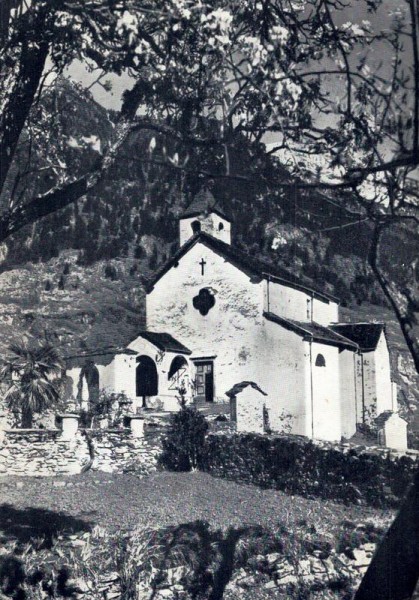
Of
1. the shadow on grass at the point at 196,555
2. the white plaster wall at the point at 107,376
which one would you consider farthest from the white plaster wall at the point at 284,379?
the white plaster wall at the point at 107,376

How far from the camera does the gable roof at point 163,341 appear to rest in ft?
13.0

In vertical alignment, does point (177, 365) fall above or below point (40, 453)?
above

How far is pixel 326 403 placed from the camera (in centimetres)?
398

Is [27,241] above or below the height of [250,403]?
above

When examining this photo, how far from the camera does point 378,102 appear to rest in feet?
12.4

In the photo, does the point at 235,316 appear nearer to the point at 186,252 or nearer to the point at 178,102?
the point at 186,252

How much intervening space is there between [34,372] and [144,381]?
695 millimetres

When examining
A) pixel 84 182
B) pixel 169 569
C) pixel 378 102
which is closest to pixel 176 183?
pixel 84 182

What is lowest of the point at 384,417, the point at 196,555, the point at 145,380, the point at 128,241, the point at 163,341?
the point at 196,555

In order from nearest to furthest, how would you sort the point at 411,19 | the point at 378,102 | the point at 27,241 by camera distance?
the point at 411,19 → the point at 378,102 → the point at 27,241

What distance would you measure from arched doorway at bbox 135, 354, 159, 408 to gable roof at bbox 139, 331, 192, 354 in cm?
11

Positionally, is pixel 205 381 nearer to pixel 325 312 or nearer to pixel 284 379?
pixel 284 379

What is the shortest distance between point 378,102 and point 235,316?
1575 millimetres

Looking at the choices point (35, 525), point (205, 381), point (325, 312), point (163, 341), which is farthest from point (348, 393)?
point (35, 525)
